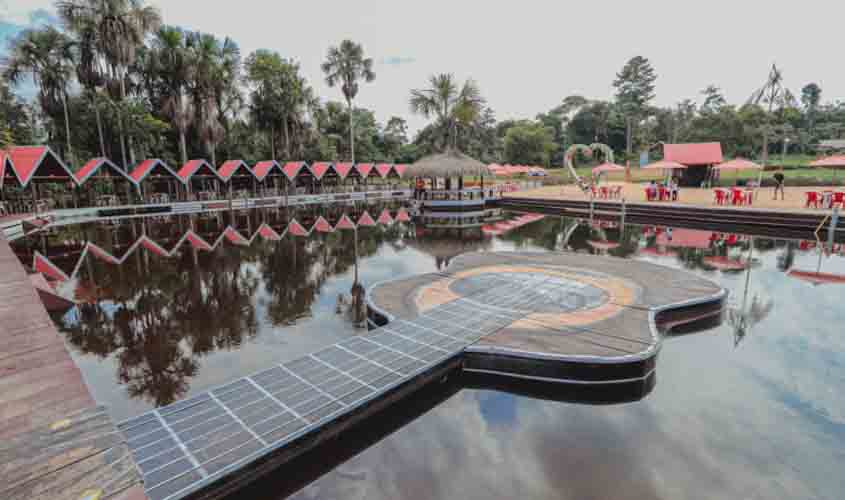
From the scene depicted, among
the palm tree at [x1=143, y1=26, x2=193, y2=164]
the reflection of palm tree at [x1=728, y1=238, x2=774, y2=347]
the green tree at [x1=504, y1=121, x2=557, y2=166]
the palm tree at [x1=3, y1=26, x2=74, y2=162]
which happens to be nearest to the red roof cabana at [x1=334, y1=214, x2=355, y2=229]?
the reflection of palm tree at [x1=728, y1=238, x2=774, y2=347]

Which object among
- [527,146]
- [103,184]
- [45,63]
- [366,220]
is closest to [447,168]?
[366,220]

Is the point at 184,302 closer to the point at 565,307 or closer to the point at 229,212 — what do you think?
the point at 565,307

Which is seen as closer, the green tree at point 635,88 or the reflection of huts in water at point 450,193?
the reflection of huts in water at point 450,193

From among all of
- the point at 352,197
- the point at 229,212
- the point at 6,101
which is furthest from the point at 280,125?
the point at 6,101

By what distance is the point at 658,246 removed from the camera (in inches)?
470

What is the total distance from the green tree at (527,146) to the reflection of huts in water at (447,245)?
118 ft

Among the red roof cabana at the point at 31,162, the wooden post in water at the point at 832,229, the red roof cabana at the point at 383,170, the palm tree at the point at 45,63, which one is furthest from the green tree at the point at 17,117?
the wooden post in water at the point at 832,229

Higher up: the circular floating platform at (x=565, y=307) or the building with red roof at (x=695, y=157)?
the building with red roof at (x=695, y=157)

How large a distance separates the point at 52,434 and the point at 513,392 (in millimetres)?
3709

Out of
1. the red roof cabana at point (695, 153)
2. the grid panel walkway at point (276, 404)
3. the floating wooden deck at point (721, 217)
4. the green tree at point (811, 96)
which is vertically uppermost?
the green tree at point (811, 96)

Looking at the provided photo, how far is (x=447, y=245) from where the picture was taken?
12953mm

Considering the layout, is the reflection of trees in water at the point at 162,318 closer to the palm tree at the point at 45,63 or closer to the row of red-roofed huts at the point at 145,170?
the row of red-roofed huts at the point at 145,170

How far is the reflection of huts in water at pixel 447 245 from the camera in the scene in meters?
11.4

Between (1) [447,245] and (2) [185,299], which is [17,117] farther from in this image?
(1) [447,245]
